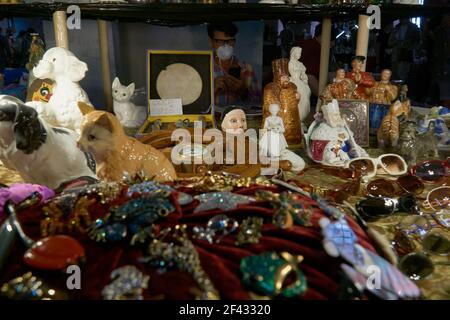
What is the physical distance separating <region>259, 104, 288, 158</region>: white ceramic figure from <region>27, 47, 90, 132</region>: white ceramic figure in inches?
43.1

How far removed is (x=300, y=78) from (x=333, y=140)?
2.62 feet

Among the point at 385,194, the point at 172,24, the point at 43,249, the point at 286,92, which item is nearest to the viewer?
the point at 43,249

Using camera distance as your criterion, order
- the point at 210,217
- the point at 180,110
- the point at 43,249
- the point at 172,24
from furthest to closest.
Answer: the point at 172,24 < the point at 180,110 < the point at 210,217 < the point at 43,249

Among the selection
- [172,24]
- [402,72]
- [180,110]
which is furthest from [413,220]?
[402,72]

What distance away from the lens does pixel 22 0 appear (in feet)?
9.66

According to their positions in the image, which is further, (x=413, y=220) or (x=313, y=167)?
(x=313, y=167)

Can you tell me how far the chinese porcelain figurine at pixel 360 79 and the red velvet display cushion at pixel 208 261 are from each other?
211cm

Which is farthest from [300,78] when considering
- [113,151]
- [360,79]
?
[113,151]

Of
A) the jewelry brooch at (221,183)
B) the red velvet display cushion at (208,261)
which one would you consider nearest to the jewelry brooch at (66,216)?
the red velvet display cushion at (208,261)

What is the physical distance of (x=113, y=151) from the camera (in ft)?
4.86

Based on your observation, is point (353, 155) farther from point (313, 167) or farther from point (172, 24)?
point (172, 24)

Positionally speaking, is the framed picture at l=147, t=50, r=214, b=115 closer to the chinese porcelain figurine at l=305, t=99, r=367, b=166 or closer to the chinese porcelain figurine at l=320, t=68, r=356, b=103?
the chinese porcelain figurine at l=320, t=68, r=356, b=103

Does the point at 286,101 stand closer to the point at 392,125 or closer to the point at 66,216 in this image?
the point at 392,125

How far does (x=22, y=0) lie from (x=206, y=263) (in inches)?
115
